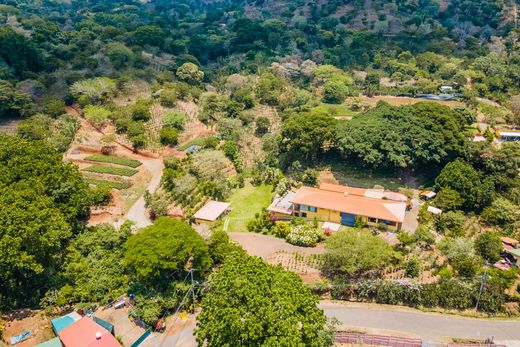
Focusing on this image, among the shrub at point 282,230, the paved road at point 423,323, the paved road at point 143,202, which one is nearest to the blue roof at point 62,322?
the paved road at point 143,202

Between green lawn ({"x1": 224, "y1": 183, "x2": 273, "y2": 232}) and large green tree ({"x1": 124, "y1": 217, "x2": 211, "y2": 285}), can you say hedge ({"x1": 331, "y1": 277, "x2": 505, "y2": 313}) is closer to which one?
large green tree ({"x1": 124, "y1": 217, "x2": 211, "y2": 285})

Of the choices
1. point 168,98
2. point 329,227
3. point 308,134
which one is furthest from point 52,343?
point 168,98

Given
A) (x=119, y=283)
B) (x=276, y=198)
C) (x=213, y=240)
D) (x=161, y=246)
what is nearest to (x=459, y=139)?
(x=276, y=198)

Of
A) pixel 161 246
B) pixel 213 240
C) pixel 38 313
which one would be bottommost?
pixel 38 313

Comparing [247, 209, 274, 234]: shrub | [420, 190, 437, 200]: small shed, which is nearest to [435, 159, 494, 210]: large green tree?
[420, 190, 437, 200]: small shed

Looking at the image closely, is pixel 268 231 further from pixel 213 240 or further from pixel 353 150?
pixel 353 150
